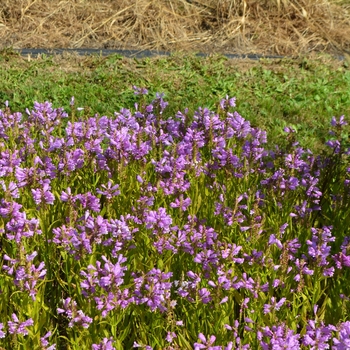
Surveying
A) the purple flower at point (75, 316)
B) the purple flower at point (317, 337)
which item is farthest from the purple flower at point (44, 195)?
the purple flower at point (317, 337)

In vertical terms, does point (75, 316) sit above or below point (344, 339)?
below

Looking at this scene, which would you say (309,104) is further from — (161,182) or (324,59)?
(161,182)

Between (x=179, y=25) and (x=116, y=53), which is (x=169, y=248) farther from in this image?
(x=179, y=25)

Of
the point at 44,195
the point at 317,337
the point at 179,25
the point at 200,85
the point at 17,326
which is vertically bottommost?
the point at 200,85

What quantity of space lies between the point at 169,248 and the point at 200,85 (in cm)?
469

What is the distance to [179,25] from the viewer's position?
372 inches

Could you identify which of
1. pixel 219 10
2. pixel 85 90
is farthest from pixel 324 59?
pixel 85 90

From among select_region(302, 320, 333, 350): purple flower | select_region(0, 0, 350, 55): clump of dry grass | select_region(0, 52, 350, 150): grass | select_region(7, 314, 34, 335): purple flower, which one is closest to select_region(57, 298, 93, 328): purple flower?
select_region(7, 314, 34, 335): purple flower

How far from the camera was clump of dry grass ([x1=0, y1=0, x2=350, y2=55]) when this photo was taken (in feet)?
29.6

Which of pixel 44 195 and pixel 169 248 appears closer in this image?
pixel 169 248

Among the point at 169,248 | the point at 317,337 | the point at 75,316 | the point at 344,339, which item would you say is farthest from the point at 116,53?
the point at 344,339

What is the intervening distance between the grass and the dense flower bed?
2.27 metres

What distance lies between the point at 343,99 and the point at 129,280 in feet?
15.8

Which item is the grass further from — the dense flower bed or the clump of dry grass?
the dense flower bed
